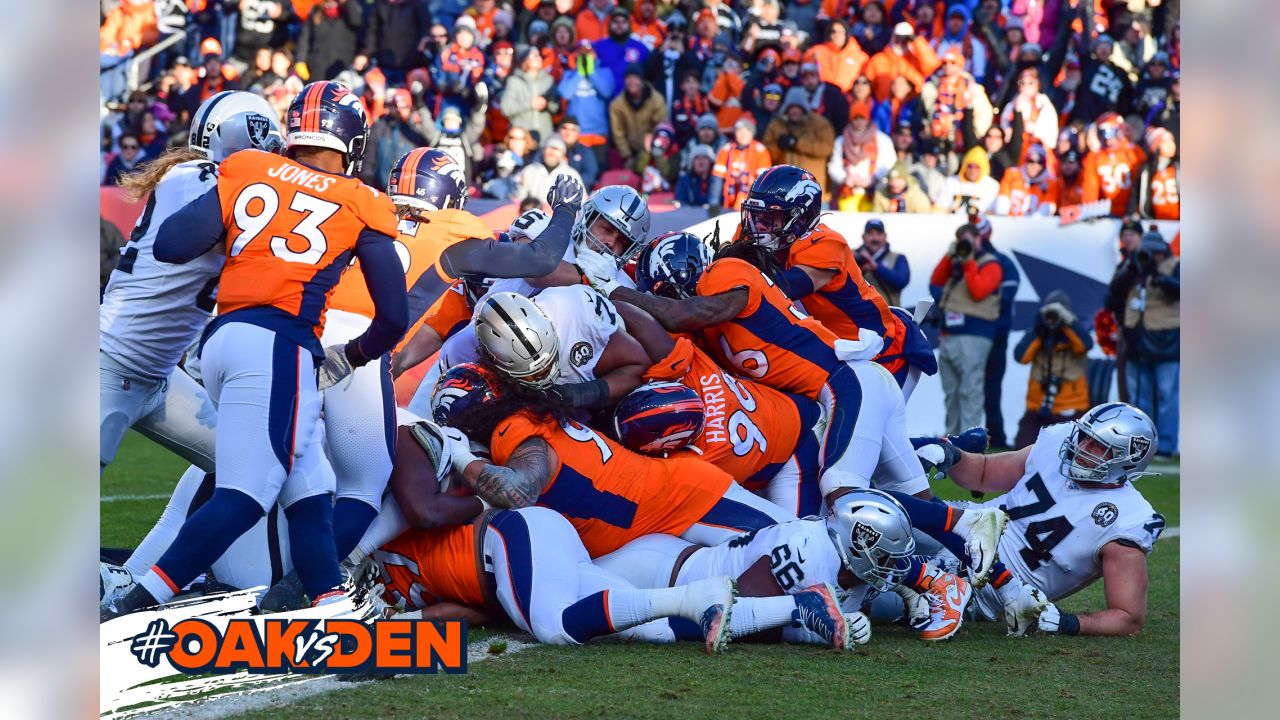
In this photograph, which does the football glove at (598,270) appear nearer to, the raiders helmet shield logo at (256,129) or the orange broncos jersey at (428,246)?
the orange broncos jersey at (428,246)

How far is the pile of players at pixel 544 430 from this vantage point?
475cm

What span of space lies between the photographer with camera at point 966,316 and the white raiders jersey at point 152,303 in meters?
8.06

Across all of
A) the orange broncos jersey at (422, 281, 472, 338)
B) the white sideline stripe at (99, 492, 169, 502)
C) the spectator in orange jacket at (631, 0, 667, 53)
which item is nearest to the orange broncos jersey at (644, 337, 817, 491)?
the orange broncos jersey at (422, 281, 472, 338)

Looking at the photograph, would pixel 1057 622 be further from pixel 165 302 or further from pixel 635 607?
pixel 165 302

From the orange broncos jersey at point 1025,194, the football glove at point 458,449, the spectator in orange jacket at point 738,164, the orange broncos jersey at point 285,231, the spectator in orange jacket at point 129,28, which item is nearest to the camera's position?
the orange broncos jersey at point 285,231

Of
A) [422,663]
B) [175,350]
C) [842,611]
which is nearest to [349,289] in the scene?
[175,350]

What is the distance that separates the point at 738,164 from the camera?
13.8m

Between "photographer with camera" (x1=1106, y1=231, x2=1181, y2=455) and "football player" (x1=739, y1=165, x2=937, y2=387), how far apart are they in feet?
19.6

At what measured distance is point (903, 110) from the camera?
14938 mm

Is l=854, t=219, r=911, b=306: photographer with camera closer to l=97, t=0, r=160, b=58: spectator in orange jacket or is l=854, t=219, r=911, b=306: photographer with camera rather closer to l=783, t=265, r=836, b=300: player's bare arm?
l=783, t=265, r=836, b=300: player's bare arm

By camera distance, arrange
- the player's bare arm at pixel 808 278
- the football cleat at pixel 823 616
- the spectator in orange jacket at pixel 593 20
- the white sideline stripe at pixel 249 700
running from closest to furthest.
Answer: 1. the white sideline stripe at pixel 249 700
2. the football cleat at pixel 823 616
3. the player's bare arm at pixel 808 278
4. the spectator in orange jacket at pixel 593 20

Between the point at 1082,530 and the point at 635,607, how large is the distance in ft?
6.19

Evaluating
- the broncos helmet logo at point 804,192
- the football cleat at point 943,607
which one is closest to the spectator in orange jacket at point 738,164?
the broncos helmet logo at point 804,192
